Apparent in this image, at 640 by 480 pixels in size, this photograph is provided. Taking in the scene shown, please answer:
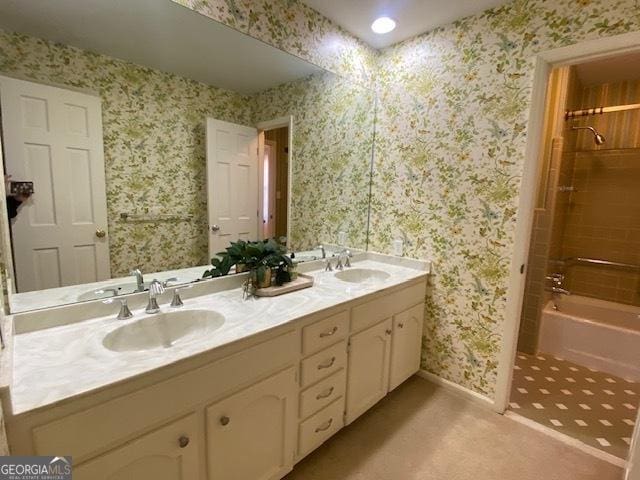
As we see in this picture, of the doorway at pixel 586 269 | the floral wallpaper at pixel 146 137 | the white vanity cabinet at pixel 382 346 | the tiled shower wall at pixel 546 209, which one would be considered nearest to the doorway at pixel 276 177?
the floral wallpaper at pixel 146 137

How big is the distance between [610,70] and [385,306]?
2.75 m

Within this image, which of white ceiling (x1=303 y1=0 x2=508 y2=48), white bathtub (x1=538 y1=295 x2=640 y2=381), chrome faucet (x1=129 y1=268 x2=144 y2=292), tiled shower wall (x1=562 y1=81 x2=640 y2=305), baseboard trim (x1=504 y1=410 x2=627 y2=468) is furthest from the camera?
tiled shower wall (x1=562 y1=81 x2=640 y2=305)

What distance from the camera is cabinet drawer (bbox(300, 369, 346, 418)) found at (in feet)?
4.66

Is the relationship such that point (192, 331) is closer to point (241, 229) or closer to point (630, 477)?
point (241, 229)

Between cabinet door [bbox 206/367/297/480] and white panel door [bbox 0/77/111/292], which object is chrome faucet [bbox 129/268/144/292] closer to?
white panel door [bbox 0/77/111/292]

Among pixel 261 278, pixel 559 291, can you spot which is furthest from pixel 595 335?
pixel 261 278

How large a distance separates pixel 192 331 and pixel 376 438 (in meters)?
1.13

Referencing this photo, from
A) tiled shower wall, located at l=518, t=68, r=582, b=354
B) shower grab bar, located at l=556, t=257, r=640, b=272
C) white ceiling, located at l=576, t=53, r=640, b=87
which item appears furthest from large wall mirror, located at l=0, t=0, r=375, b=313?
shower grab bar, located at l=556, t=257, r=640, b=272

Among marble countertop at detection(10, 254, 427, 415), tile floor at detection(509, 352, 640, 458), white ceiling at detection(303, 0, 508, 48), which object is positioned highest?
white ceiling at detection(303, 0, 508, 48)

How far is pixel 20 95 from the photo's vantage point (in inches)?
42.1

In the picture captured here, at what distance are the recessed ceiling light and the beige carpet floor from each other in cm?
234

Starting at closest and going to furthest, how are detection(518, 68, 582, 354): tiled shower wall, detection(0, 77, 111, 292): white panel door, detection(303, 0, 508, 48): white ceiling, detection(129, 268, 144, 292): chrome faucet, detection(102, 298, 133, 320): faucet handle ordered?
detection(0, 77, 111, 292): white panel door
detection(102, 298, 133, 320): faucet handle
detection(129, 268, 144, 292): chrome faucet
detection(303, 0, 508, 48): white ceiling
detection(518, 68, 582, 354): tiled shower wall

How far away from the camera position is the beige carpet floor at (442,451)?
1503 mm

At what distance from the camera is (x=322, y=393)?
1.49 meters
